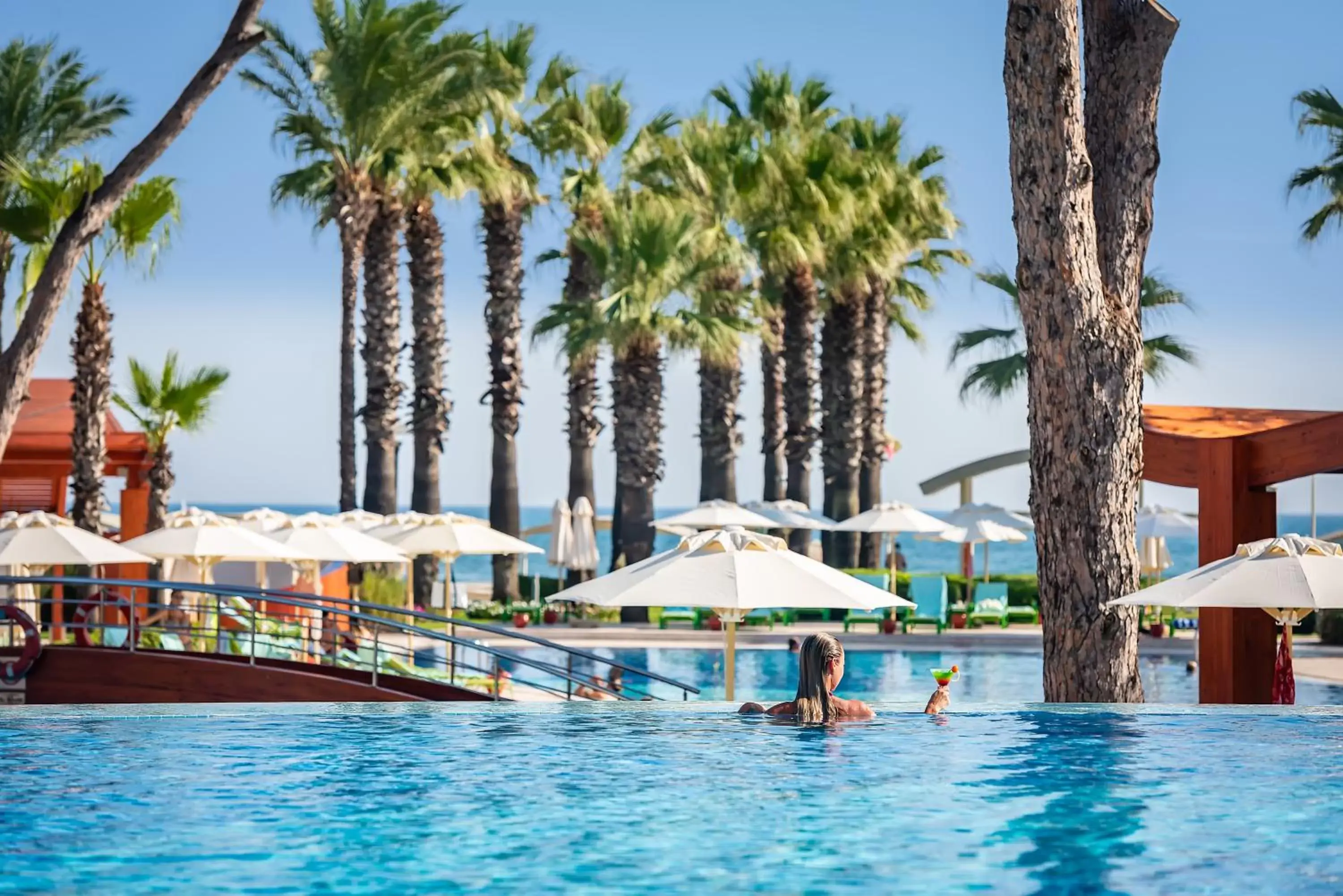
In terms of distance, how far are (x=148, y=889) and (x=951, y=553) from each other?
109 metres

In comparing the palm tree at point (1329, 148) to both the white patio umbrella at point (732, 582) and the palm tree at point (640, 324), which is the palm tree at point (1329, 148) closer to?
the palm tree at point (640, 324)

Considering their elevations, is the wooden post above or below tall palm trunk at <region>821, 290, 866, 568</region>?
below

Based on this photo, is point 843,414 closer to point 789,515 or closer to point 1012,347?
point 1012,347

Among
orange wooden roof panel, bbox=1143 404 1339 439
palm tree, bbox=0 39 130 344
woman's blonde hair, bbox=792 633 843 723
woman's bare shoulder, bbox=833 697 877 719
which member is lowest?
woman's bare shoulder, bbox=833 697 877 719

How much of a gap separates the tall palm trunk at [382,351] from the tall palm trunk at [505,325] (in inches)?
121

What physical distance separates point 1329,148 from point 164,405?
864 inches

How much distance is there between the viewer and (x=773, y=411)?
1496 inches

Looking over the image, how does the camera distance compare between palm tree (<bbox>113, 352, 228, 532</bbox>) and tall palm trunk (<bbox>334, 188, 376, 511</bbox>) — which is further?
tall palm trunk (<bbox>334, 188, 376, 511</bbox>)

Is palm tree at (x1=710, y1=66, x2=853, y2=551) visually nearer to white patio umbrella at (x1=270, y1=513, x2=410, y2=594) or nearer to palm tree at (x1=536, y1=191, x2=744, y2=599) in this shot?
palm tree at (x1=536, y1=191, x2=744, y2=599)

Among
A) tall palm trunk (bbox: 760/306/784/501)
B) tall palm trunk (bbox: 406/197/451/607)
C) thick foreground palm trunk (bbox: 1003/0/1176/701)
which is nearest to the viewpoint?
thick foreground palm trunk (bbox: 1003/0/1176/701)

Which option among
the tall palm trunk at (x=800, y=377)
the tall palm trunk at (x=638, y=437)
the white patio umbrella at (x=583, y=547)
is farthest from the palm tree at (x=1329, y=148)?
the white patio umbrella at (x=583, y=547)

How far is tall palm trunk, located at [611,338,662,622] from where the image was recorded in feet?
105

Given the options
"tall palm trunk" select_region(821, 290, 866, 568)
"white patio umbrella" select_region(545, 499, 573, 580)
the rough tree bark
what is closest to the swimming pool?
"white patio umbrella" select_region(545, 499, 573, 580)

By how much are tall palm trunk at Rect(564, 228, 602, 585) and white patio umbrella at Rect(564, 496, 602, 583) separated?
158 cm
